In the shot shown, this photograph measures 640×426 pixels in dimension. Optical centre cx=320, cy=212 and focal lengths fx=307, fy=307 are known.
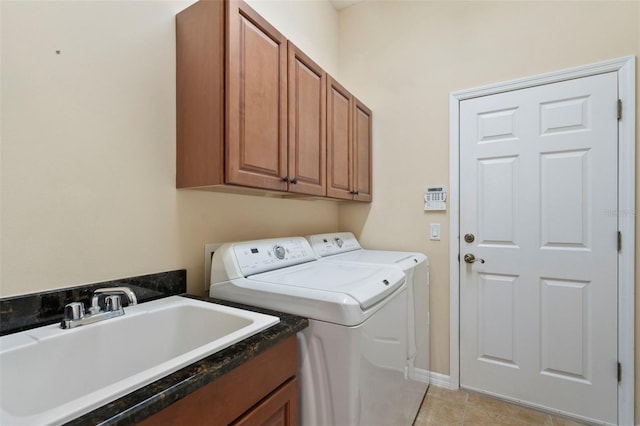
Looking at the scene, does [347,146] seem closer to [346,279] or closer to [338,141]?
[338,141]

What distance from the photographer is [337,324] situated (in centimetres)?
104

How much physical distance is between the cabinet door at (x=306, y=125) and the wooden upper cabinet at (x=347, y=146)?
81 mm

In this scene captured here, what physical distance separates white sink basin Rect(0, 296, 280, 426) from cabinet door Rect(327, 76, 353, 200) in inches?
40.4

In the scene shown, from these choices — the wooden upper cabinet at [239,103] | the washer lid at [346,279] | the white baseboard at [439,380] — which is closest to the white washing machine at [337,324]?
the washer lid at [346,279]

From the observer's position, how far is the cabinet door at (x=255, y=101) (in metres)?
1.21

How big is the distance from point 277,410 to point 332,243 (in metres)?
1.29

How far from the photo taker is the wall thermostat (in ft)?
7.23

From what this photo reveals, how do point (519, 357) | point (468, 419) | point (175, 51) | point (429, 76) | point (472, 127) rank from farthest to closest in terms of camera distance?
point (429, 76) → point (472, 127) → point (519, 357) → point (468, 419) → point (175, 51)

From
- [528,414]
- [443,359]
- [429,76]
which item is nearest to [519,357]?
[528,414]

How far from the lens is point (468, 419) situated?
6.03 ft

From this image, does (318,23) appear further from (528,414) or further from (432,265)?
(528,414)

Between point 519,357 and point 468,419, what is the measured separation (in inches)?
20.5

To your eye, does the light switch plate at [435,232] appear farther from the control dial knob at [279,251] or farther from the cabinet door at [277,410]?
the cabinet door at [277,410]

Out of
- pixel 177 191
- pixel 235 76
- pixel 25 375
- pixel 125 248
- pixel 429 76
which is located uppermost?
pixel 429 76
